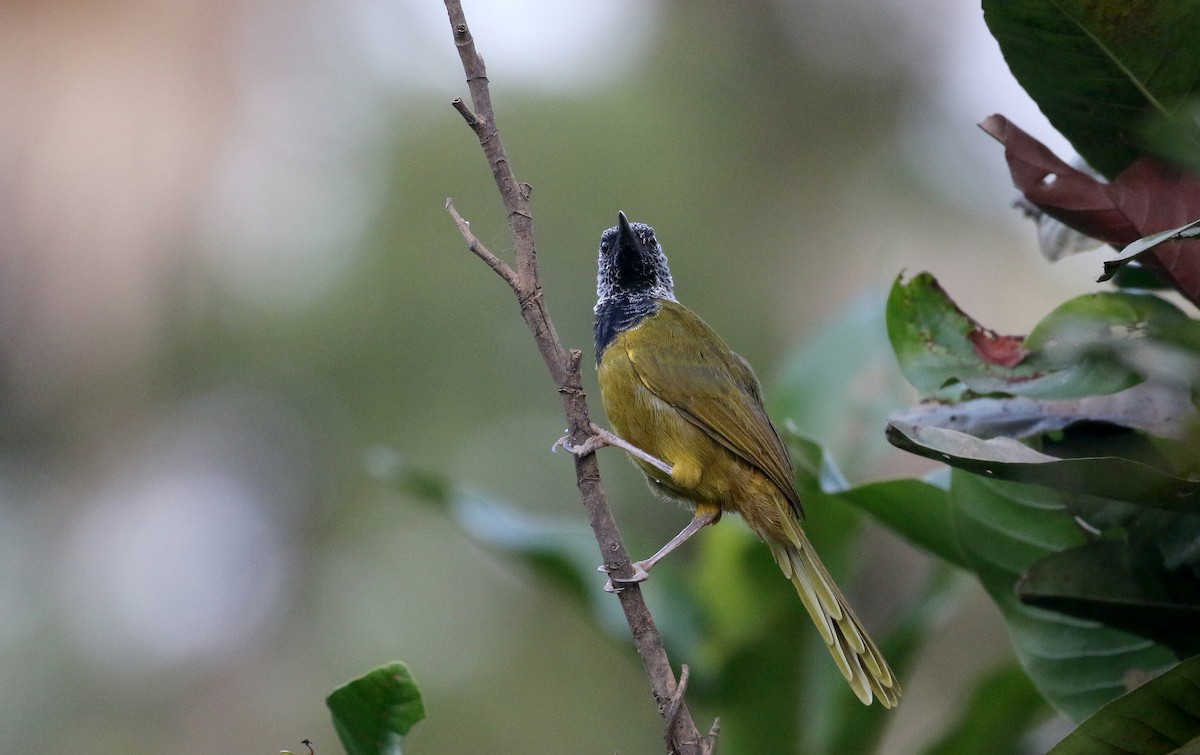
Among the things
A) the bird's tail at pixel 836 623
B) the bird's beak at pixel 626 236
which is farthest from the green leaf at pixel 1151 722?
the bird's beak at pixel 626 236

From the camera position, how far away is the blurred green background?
600 cm

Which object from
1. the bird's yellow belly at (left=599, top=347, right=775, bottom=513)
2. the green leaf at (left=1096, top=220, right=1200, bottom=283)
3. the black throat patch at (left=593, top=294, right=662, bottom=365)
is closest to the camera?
the green leaf at (left=1096, top=220, right=1200, bottom=283)

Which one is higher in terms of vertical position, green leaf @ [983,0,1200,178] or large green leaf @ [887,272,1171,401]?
green leaf @ [983,0,1200,178]

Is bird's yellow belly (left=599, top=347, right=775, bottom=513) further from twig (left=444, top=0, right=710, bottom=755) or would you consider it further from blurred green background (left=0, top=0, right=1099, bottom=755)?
blurred green background (left=0, top=0, right=1099, bottom=755)

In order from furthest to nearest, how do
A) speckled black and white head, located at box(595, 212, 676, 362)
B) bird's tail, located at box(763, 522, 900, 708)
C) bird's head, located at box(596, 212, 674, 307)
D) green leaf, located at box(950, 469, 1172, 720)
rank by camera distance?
bird's head, located at box(596, 212, 674, 307), speckled black and white head, located at box(595, 212, 676, 362), bird's tail, located at box(763, 522, 900, 708), green leaf, located at box(950, 469, 1172, 720)

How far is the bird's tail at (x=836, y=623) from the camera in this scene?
2.21 metres

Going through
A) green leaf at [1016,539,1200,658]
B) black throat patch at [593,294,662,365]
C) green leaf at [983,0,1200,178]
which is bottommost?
green leaf at [1016,539,1200,658]

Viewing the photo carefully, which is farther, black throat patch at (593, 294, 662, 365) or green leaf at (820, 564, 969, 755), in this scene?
black throat patch at (593, 294, 662, 365)

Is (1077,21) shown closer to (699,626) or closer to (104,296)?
(699,626)

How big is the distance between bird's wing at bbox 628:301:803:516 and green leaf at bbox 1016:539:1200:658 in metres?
0.86

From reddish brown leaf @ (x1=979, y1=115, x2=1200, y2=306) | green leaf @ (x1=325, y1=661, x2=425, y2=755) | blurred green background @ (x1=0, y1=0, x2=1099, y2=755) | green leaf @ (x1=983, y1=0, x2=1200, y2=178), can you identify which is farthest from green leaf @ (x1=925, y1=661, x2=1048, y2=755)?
blurred green background @ (x1=0, y1=0, x2=1099, y2=755)

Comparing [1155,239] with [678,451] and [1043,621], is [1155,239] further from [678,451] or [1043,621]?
[678,451]

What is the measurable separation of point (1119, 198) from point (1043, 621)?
780 millimetres

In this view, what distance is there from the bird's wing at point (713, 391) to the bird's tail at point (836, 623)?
0.11 m
